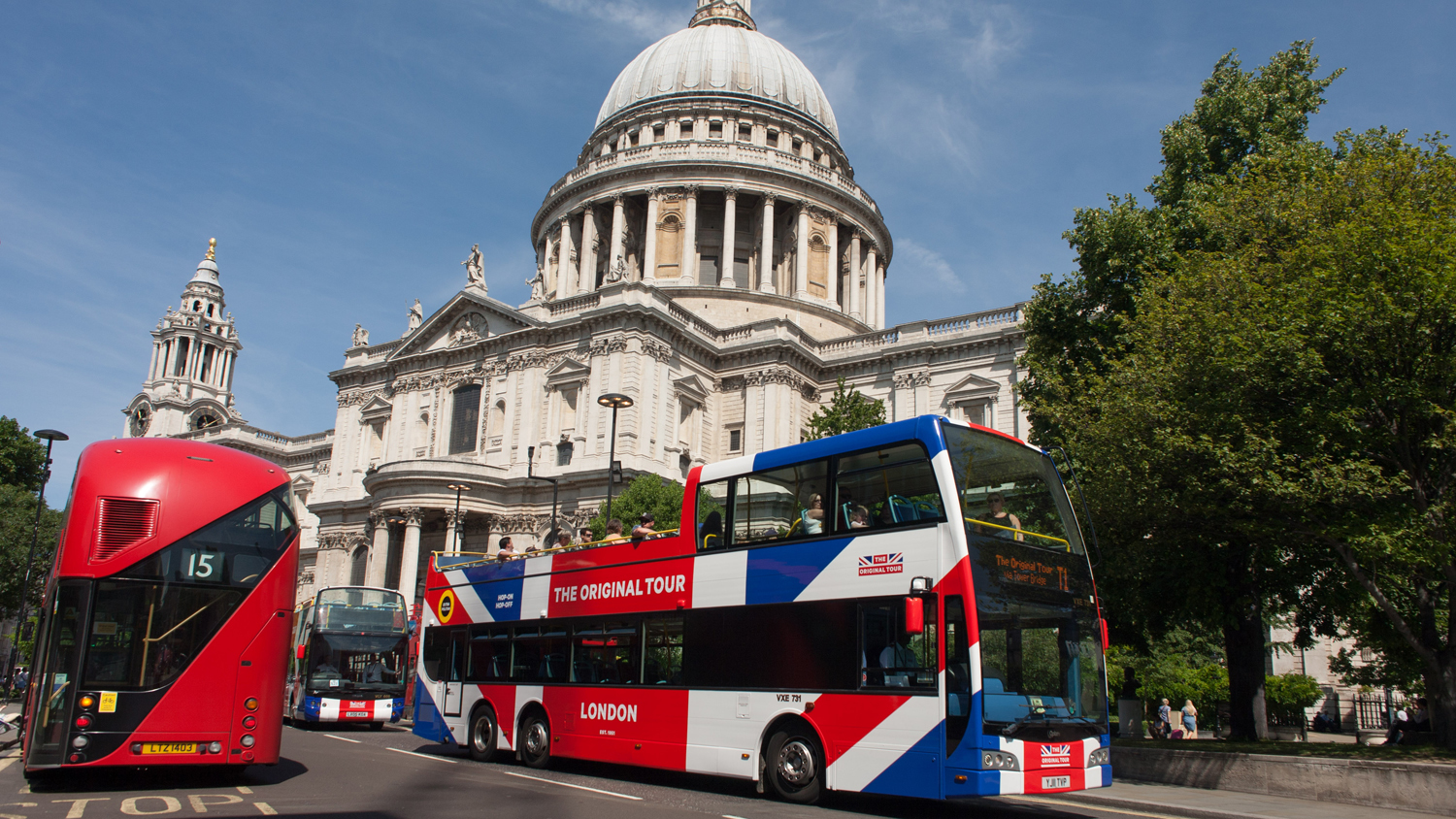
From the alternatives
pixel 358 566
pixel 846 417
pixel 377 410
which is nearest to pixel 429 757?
pixel 846 417

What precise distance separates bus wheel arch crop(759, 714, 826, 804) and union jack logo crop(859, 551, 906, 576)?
206 cm

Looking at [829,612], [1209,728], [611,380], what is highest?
[611,380]

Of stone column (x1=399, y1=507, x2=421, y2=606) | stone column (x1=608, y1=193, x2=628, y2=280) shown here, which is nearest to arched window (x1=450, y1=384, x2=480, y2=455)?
stone column (x1=399, y1=507, x2=421, y2=606)

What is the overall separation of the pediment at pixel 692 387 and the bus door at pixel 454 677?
2590cm

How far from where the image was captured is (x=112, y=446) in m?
11.9

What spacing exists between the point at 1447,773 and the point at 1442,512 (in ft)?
11.6

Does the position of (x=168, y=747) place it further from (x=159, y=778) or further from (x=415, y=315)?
(x=415, y=315)

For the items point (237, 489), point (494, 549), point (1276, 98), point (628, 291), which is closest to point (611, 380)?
point (628, 291)

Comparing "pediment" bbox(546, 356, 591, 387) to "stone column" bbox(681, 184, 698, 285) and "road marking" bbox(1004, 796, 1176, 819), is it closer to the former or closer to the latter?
"stone column" bbox(681, 184, 698, 285)

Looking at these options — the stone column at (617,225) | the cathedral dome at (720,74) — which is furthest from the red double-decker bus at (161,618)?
the cathedral dome at (720,74)

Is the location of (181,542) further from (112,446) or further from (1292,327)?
(1292,327)

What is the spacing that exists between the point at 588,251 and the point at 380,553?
22.5 metres

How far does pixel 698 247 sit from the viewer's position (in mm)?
57781

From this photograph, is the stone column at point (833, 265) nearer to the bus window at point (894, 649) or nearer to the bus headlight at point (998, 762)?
the bus window at point (894, 649)
